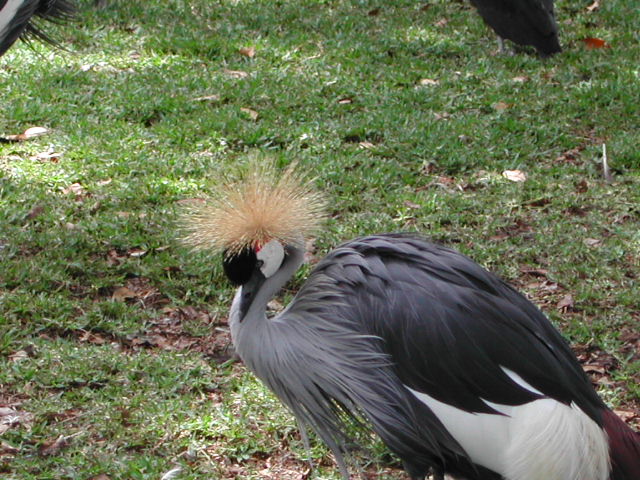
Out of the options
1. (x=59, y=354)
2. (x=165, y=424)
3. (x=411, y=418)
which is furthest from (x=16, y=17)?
(x=411, y=418)

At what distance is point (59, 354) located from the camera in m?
3.40

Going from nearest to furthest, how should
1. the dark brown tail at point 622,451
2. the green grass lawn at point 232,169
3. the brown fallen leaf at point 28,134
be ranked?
1. the dark brown tail at point 622,451
2. the green grass lawn at point 232,169
3. the brown fallen leaf at point 28,134

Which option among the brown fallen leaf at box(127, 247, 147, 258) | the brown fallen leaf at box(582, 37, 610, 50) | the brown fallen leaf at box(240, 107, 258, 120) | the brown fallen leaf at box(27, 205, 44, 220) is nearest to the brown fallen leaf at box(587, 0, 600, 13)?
the brown fallen leaf at box(582, 37, 610, 50)

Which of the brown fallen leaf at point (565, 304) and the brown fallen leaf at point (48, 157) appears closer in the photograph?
the brown fallen leaf at point (565, 304)

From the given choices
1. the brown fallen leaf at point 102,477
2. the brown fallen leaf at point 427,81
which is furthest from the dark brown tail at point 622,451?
the brown fallen leaf at point 427,81

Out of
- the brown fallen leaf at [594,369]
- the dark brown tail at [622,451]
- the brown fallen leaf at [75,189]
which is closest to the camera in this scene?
the dark brown tail at [622,451]

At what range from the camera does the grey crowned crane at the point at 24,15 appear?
155 inches

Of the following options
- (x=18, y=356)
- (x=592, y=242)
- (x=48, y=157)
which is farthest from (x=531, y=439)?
(x=48, y=157)

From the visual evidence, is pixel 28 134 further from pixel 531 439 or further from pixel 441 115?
pixel 531 439

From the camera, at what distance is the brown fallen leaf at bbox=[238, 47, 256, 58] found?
240 inches

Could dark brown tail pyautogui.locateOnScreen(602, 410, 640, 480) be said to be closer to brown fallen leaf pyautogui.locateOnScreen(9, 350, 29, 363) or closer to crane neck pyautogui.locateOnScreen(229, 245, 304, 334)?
crane neck pyautogui.locateOnScreen(229, 245, 304, 334)

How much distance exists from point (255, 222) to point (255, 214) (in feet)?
0.07

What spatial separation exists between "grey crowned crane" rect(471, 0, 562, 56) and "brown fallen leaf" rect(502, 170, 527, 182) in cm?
170

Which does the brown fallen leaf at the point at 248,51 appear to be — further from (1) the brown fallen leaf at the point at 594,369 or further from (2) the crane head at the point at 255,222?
(2) the crane head at the point at 255,222
